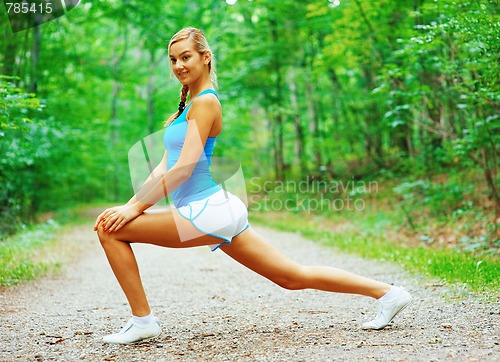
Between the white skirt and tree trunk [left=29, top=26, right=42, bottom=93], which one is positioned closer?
the white skirt

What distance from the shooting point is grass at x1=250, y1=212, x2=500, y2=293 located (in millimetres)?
5207

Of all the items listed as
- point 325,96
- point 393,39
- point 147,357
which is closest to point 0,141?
point 147,357

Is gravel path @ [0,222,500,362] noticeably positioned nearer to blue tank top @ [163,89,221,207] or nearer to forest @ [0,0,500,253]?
blue tank top @ [163,89,221,207]

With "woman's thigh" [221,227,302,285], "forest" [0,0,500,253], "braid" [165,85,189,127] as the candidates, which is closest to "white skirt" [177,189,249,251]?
"woman's thigh" [221,227,302,285]

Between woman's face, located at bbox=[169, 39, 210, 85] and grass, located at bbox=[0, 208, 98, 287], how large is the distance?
3.75 m

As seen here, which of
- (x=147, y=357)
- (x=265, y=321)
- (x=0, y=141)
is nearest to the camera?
(x=147, y=357)

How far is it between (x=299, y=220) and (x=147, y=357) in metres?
11.2

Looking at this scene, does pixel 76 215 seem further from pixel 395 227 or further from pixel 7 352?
pixel 7 352

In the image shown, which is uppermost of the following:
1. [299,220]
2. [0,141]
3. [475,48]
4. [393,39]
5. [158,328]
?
[393,39]

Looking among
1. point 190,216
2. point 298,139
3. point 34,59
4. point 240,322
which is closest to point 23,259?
point 240,322

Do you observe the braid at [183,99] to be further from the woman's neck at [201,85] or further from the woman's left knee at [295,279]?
the woman's left knee at [295,279]

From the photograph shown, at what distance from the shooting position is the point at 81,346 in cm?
355

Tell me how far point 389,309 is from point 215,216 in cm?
136

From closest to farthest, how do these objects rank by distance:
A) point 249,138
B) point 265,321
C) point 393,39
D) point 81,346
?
1. point 81,346
2. point 265,321
3. point 393,39
4. point 249,138
